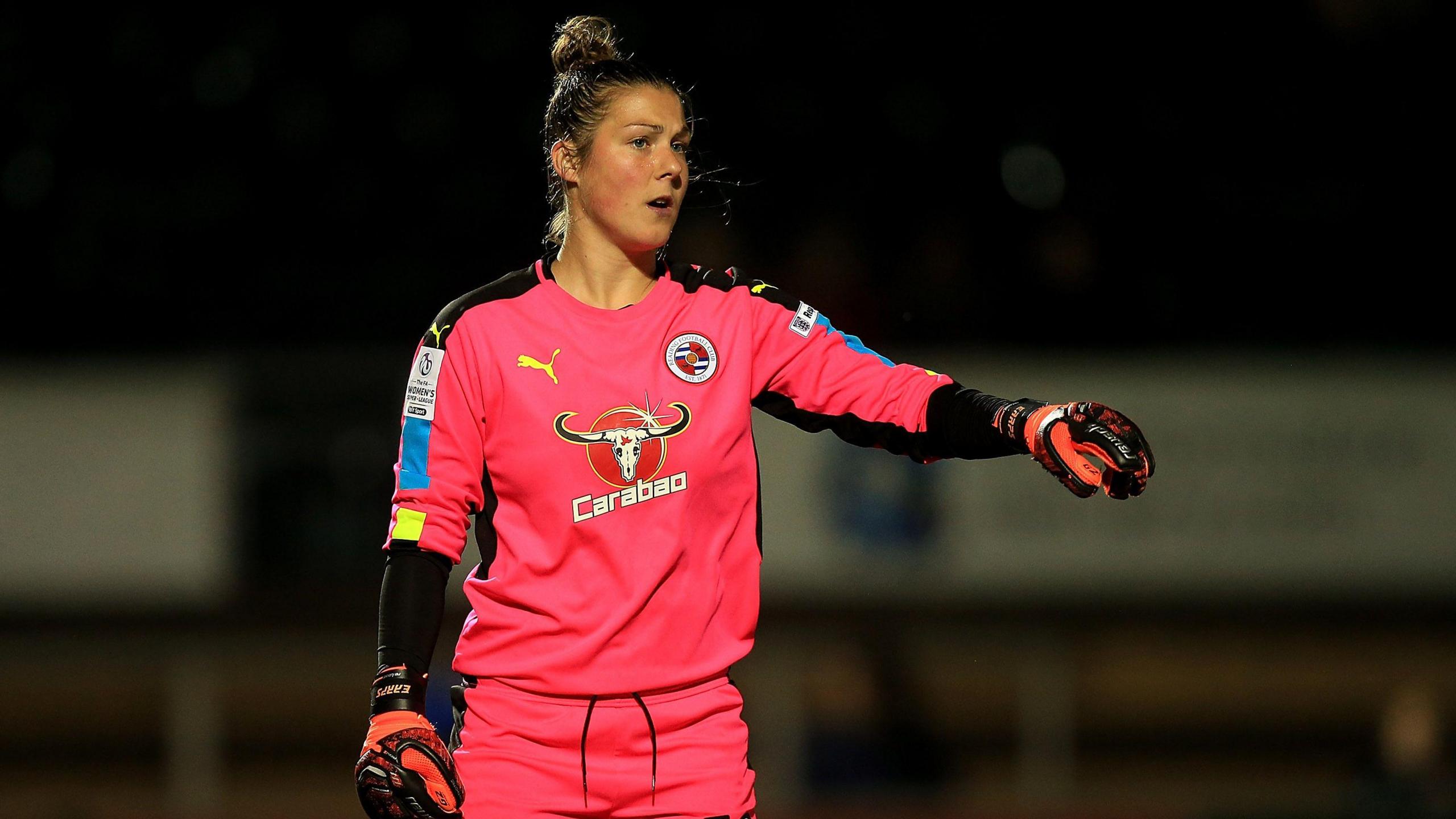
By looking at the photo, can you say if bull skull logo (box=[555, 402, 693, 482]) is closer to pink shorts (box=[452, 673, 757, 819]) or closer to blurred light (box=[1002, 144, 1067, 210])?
pink shorts (box=[452, 673, 757, 819])

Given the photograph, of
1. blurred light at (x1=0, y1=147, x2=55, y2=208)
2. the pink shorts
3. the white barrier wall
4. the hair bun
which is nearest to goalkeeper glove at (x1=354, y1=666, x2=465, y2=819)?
the pink shorts

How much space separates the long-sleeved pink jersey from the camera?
258 cm

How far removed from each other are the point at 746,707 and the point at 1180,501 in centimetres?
244

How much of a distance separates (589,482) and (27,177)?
7.89m

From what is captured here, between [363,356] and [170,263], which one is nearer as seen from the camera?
[363,356]

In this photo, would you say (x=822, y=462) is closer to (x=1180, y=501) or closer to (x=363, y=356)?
(x=1180, y=501)

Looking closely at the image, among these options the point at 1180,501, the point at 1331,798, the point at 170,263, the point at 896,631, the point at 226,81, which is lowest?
the point at 1331,798

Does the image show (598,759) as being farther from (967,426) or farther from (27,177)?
(27,177)

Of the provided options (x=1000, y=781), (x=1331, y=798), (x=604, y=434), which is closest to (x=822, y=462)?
(x=1000, y=781)

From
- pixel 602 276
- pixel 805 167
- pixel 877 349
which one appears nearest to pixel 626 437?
pixel 602 276

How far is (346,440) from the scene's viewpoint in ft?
25.7

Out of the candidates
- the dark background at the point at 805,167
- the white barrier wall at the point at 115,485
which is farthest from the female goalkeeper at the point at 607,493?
the white barrier wall at the point at 115,485

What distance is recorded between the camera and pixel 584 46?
9.53ft

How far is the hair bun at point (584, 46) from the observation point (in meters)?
2.90
